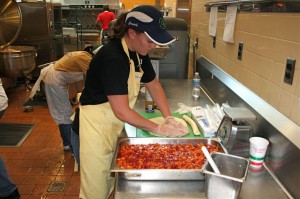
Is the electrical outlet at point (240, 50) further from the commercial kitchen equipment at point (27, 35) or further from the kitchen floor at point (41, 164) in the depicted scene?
the commercial kitchen equipment at point (27, 35)

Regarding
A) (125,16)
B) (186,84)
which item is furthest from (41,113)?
(125,16)

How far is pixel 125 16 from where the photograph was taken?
59.7 inches

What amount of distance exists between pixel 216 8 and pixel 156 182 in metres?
1.68

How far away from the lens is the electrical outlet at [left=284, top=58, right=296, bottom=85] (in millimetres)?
1243

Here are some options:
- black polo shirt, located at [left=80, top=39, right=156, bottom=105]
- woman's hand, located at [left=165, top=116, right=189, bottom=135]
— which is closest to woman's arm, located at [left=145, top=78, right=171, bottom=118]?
woman's hand, located at [left=165, top=116, right=189, bottom=135]

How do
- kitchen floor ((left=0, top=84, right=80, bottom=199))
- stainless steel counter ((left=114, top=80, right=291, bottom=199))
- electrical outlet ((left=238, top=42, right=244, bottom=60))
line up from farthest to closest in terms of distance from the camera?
kitchen floor ((left=0, top=84, right=80, bottom=199)) → electrical outlet ((left=238, top=42, right=244, bottom=60)) → stainless steel counter ((left=114, top=80, right=291, bottom=199))

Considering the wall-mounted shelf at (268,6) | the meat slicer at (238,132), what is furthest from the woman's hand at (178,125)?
the wall-mounted shelf at (268,6)

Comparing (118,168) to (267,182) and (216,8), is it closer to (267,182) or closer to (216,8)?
(267,182)

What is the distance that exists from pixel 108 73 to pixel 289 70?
2.79 feet

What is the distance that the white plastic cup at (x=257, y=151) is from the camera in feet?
4.18

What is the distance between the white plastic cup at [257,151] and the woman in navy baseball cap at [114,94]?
45cm

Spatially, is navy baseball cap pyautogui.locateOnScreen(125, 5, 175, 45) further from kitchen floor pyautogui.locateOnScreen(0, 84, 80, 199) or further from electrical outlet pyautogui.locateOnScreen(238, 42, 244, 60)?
kitchen floor pyautogui.locateOnScreen(0, 84, 80, 199)

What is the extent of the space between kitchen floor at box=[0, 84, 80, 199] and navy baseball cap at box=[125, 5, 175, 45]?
5.81ft

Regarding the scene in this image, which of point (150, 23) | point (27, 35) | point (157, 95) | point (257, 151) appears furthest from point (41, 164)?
point (27, 35)
